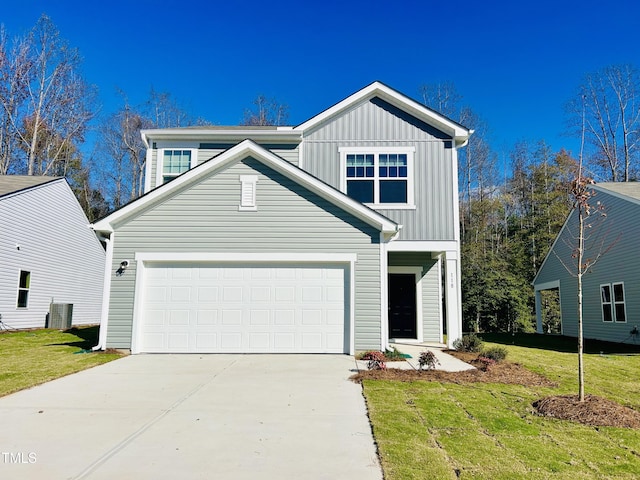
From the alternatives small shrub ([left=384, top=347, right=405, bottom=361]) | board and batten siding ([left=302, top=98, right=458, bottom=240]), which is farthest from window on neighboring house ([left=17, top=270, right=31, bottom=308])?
small shrub ([left=384, top=347, right=405, bottom=361])

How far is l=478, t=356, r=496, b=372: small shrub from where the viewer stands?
8.66 m

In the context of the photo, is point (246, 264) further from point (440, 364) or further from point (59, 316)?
point (59, 316)

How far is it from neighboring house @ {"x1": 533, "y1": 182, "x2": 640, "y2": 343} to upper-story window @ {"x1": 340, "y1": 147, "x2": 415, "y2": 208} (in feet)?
16.8

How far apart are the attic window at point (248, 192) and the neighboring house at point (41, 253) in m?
9.62

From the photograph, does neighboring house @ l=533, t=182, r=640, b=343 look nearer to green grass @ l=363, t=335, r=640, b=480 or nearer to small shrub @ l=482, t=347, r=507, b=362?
small shrub @ l=482, t=347, r=507, b=362

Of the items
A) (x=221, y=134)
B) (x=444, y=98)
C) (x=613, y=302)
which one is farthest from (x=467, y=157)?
(x=221, y=134)

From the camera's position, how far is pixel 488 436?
4754 millimetres

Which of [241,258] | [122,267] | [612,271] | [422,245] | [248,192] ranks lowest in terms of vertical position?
[122,267]

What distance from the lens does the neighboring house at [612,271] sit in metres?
14.9

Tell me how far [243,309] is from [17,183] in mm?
13255

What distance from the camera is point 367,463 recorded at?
404 cm

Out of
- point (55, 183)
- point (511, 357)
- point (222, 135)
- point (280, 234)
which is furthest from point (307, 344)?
point (55, 183)

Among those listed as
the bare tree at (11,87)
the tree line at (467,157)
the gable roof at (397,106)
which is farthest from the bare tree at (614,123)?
the bare tree at (11,87)

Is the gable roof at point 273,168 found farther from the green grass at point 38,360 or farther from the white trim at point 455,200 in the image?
the white trim at point 455,200
